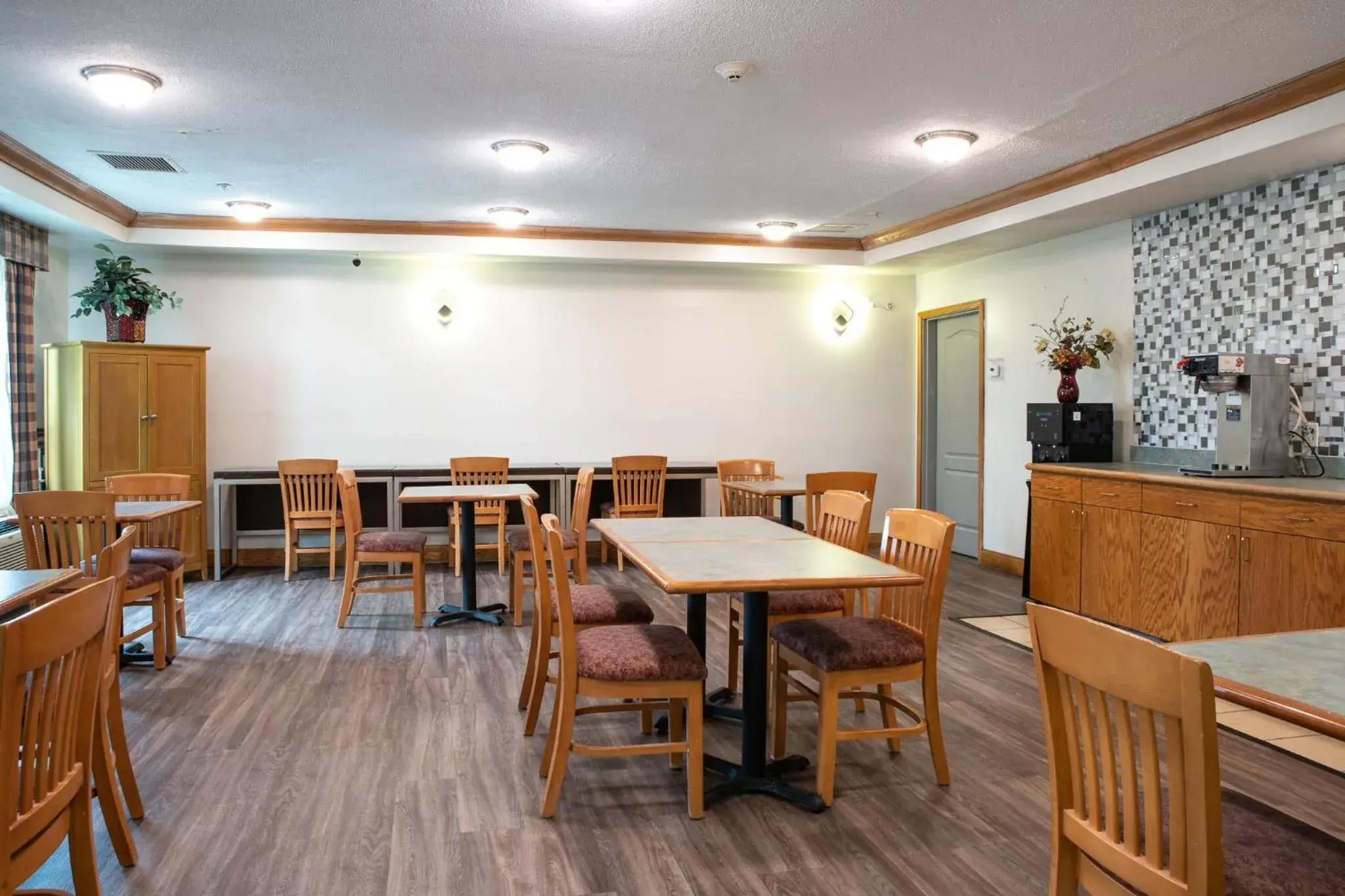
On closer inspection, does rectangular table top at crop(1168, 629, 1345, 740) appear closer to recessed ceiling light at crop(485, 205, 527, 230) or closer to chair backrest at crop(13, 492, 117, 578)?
chair backrest at crop(13, 492, 117, 578)

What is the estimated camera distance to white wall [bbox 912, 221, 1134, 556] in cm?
591

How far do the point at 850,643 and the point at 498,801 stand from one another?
4.05 ft

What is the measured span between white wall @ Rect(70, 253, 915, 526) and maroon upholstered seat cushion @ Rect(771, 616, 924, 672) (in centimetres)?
495

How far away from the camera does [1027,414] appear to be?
6.00 metres

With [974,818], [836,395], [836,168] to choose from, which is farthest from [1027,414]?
[974,818]

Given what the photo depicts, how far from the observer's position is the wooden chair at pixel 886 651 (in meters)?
2.85

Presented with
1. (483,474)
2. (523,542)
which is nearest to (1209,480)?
(523,542)

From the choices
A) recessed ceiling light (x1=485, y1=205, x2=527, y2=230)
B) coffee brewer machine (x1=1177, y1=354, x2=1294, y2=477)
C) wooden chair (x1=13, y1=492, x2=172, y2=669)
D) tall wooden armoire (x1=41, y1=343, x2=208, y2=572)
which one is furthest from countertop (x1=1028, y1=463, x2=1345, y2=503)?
tall wooden armoire (x1=41, y1=343, x2=208, y2=572)

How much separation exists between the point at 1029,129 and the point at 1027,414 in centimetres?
201

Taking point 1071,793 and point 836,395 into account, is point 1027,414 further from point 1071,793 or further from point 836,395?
point 1071,793

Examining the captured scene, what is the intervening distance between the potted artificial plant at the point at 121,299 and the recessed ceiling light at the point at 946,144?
5.19 meters

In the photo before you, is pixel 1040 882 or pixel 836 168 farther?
pixel 836 168

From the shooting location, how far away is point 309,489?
6680mm

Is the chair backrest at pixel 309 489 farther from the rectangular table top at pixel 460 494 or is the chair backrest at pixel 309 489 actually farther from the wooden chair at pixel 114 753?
the wooden chair at pixel 114 753
